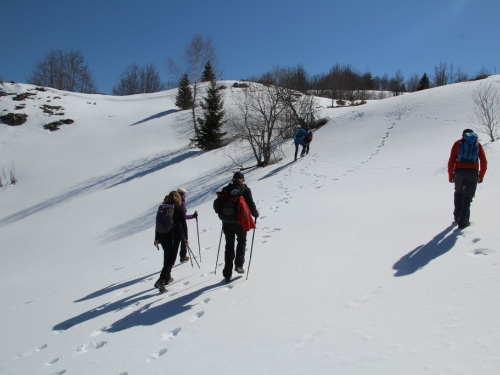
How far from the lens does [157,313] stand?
4562mm

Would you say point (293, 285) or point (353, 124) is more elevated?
point (353, 124)

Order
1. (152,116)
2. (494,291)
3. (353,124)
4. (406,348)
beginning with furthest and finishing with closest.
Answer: (152,116), (353,124), (494,291), (406,348)

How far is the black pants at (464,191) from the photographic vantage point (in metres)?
5.25

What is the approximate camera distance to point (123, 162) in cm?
A: 2627

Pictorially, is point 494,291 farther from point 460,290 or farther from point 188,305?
point 188,305

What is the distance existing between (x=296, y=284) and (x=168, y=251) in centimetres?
238

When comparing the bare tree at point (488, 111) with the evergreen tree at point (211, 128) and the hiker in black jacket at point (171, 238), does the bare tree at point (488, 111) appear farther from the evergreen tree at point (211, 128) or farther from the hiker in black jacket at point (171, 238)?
the evergreen tree at point (211, 128)

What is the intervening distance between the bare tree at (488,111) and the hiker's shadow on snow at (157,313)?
13.1m

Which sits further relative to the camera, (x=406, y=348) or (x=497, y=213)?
(x=497, y=213)

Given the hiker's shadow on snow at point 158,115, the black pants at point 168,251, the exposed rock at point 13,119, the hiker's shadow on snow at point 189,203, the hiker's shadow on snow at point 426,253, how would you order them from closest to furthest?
the hiker's shadow on snow at point 426,253 → the black pants at point 168,251 → the hiker's shadow on snow at point 189,203 → the exposed rock at point 13,119 → the hiker's shadow on snow at point 158,115

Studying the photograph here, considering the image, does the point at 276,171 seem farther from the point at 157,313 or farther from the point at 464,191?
the point at 157,313

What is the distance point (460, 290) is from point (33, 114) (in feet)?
129

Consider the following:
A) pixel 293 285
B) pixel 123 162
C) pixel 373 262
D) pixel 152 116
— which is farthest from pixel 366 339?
pixel 152 116

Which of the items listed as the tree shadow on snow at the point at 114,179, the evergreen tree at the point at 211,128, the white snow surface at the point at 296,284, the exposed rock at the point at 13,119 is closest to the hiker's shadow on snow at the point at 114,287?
the white snow surface at the point at 296,284
